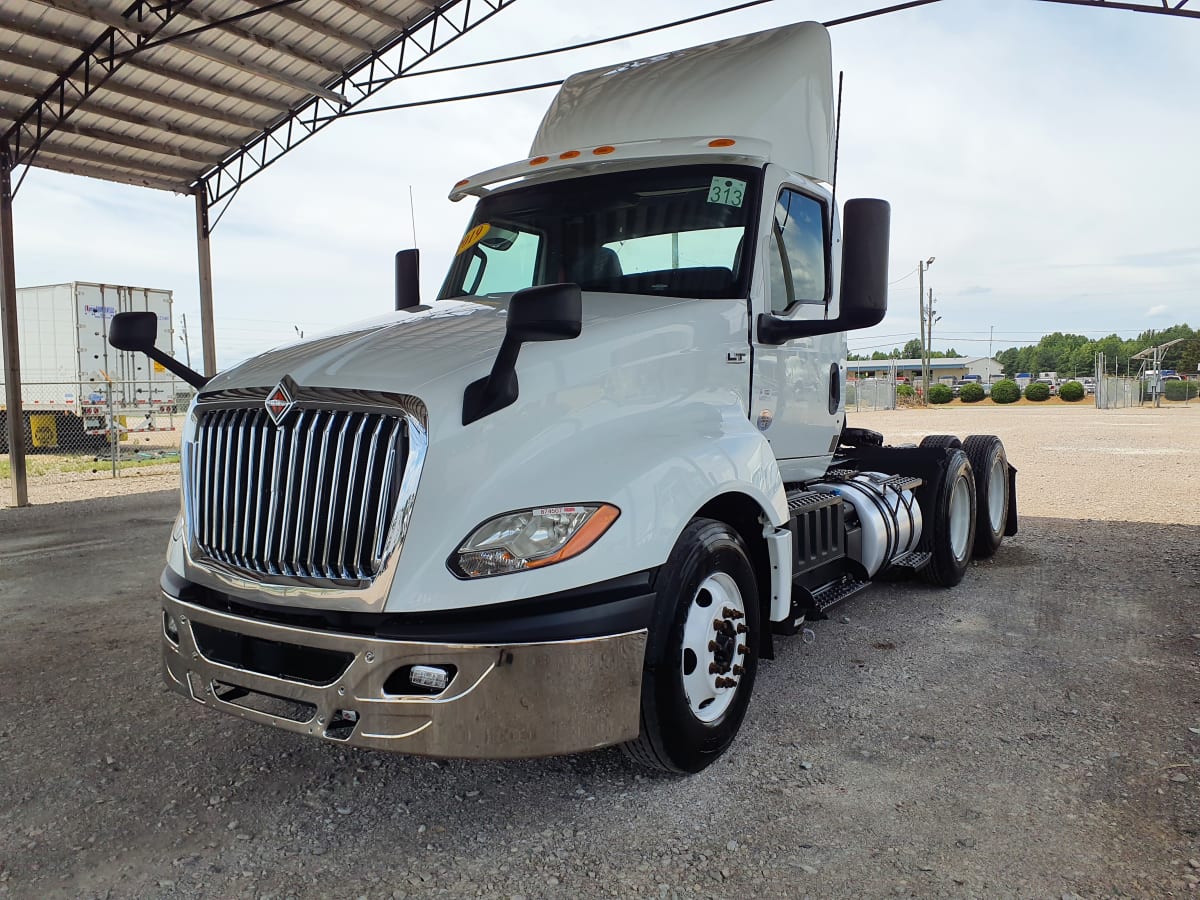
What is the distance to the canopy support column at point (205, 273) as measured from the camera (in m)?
15.3

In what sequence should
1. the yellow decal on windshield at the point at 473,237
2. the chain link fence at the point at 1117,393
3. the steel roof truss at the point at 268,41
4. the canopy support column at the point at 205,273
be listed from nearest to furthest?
the yellow decal on windshield at the point at 473,237 → the steel roof truss at the point at 268,41 → the canopy support column at the point at 205,273 → the chain link fence at the point at 1117,393

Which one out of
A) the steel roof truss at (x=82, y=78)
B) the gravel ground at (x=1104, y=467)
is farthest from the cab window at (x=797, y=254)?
the steel roof truss at (x=82, y=78)

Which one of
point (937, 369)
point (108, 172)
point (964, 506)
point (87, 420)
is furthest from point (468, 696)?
point (937, 369)

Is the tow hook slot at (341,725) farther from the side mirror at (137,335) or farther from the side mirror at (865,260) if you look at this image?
the side mirror at (865,260)

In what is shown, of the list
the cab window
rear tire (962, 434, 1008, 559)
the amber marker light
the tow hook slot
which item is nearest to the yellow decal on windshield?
the cab window

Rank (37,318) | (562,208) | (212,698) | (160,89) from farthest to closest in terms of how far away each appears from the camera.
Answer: (37,318), (160,89), (562,208), (212,698)

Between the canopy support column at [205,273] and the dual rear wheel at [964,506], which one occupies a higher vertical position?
the canopy support column at [205,273]

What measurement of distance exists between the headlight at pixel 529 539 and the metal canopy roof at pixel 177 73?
381 inches

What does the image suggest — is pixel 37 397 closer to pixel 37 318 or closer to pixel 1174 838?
pixel 37 318

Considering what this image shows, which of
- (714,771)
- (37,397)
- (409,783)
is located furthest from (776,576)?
(37,397)

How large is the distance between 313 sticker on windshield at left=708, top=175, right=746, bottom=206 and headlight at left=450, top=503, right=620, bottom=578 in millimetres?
1997

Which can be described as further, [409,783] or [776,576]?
[776,576]

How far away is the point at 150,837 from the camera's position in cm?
305

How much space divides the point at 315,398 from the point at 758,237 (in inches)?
89.7
